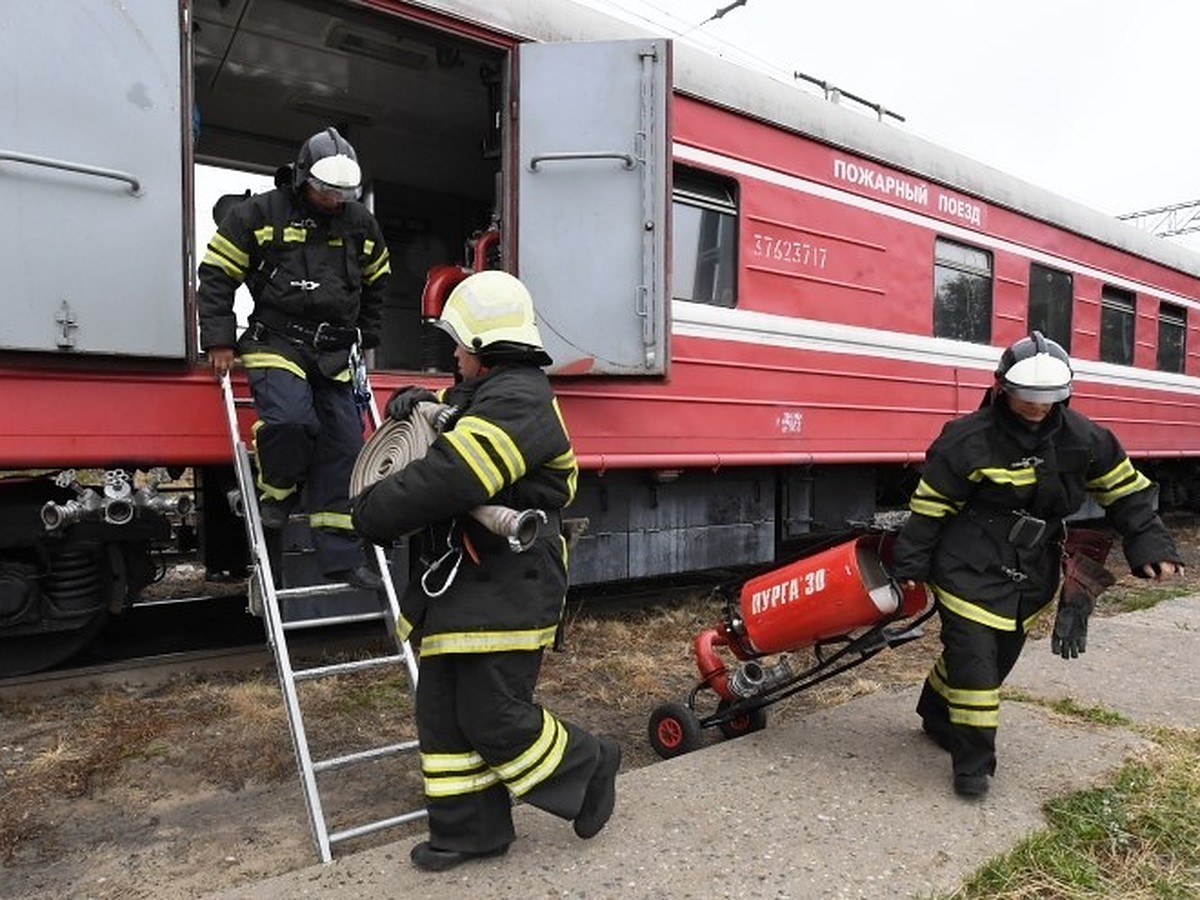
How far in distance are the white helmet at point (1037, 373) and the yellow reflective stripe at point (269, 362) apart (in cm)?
238

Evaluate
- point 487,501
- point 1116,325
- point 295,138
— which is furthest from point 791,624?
point 1116,325

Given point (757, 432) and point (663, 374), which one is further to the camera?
point (757, 432)

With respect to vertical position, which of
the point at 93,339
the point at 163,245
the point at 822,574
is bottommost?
the point at 822,574

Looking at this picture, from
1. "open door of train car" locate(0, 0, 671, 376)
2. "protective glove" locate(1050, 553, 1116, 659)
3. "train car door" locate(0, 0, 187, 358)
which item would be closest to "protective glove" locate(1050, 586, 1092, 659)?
"protective glove" locate(1050, 553, 1116, 659)

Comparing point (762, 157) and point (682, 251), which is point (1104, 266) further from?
point (682, 251)

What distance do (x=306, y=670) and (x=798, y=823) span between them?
1665 mm

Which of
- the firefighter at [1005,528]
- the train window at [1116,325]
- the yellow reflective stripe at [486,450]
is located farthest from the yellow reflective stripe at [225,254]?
the train window at [1116,325]

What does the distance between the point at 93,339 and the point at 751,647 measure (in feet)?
8.50

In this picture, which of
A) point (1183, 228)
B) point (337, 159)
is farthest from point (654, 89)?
point (1183, 228)

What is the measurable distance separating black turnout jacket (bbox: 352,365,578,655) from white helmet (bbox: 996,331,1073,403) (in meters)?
1.37

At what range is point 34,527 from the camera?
381cm

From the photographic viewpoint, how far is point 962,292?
714 centimetres

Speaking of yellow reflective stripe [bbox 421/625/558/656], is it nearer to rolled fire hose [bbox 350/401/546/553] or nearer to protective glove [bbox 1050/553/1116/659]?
rolled fire hose [bbox 350/401/546/553]

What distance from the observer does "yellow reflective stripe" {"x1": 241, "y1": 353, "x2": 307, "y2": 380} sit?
3.38 meters
